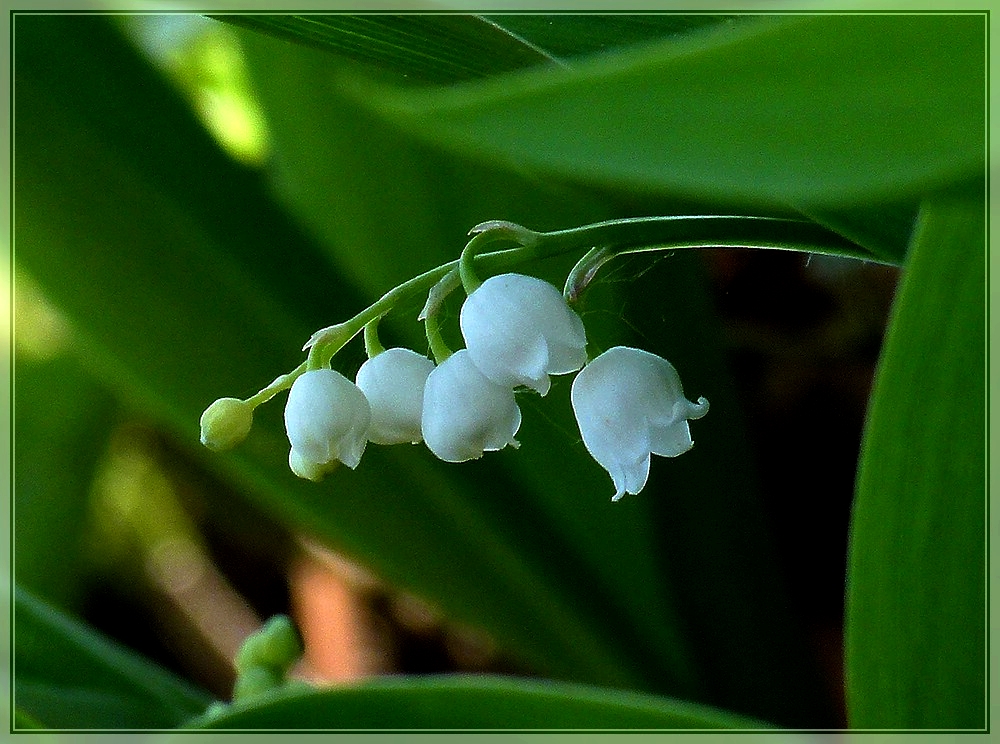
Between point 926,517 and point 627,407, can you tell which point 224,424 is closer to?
point 627,407

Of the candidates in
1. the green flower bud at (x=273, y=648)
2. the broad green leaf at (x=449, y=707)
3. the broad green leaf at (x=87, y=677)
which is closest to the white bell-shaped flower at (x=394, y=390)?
the broad green leaf at (x=449, y=707)

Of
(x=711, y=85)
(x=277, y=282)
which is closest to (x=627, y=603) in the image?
(x=277, y=282)

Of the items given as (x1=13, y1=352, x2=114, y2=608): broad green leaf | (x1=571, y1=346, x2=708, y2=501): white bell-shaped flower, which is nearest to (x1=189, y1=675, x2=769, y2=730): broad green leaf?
(x1=571, y1=346, x2=708, y2=501): white bell-shaped flower

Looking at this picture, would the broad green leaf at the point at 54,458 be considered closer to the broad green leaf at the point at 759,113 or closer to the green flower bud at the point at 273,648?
the green flower bud at the point at 273,648

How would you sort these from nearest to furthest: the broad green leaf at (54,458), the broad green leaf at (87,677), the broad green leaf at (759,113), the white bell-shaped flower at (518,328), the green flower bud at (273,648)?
1. the broad green leaf at (759,113)
2. the white bell-shaped flower at (518,328)
3. the green flower bud at (273,648)
4. the broad green leaf at (87,677)
5. the broad green leaf at (54,458)

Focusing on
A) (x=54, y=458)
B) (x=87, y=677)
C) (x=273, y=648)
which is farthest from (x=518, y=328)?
(x=54, y=458)

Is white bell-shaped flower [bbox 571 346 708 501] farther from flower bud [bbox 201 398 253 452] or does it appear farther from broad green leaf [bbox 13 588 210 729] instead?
broad green leaf [bbox 13 588 210 729]
